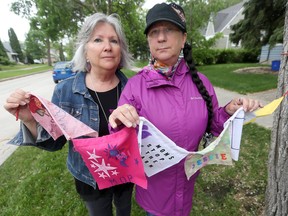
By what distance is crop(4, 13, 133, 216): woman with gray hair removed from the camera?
1706 millimetres

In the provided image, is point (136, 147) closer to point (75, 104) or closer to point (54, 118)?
point (54, 118)

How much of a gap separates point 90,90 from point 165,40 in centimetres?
74

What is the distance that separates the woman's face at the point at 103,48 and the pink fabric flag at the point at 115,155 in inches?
26.3

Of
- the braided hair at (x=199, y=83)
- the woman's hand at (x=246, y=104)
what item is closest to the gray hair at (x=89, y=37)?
the braided hair at (x=199, y=83)

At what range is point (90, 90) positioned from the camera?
1.80 meters

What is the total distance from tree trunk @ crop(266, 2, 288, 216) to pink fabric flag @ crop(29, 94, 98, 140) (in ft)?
4.99

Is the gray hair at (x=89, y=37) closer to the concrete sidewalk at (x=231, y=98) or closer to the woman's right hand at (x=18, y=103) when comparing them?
the woman's right hand at (x=18, y=103)

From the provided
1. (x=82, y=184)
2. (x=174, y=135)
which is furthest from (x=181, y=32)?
(x=82, y=184)

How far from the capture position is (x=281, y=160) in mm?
1839

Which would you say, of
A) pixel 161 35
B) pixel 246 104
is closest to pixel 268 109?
pixel 246 104

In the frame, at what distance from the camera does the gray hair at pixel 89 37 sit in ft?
5.68

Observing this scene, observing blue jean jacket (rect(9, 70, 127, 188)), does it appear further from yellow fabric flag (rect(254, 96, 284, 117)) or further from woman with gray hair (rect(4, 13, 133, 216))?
yellow fabric flag (rect(254, 96, 284, 117))

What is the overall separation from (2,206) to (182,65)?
310 cm

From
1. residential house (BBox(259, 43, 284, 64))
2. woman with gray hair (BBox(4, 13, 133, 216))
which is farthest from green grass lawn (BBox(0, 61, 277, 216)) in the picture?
residential house (BBox(259, 43, 284, 64))
